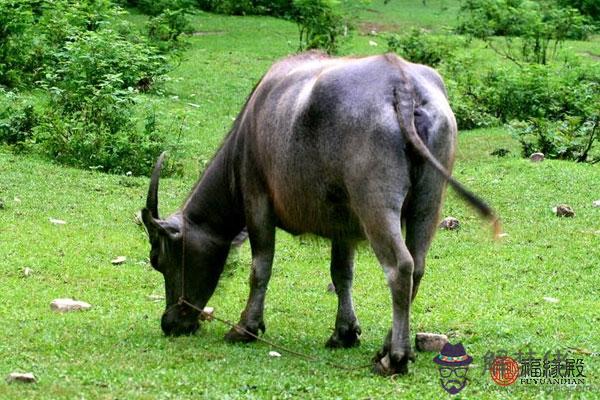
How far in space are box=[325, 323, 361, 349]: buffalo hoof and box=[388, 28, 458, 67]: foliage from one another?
13.2 metres

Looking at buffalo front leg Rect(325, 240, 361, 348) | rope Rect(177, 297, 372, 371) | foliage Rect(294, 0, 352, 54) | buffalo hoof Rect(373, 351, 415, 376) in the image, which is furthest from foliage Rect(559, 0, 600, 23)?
buffalo hoof Rect(373, 351, 415, 376)

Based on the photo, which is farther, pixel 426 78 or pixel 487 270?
pixel 487 270

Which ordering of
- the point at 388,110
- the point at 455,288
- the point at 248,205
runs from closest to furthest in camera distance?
the point at 388,110 < the point at 248,205 < the point at 455,288

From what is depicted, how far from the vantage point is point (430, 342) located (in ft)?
21.7

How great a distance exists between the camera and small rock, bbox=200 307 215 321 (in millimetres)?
7195

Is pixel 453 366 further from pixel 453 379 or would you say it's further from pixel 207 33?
→ pixel 207 33

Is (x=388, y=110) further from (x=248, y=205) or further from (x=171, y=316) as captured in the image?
(x=171, y=316)

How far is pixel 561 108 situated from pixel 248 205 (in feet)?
30.9

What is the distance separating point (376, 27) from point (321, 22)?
6397mm

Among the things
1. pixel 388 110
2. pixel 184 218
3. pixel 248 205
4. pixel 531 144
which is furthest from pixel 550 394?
pixel 531 144

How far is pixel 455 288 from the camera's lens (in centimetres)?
847

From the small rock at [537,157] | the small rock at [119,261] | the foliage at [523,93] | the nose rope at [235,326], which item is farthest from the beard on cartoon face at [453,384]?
the foliage at [523,93]

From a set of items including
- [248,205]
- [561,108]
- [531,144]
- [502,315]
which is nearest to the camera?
[248,205]

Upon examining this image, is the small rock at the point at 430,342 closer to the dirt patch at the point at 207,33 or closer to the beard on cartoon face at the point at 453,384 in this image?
the beard on cartoon face at the point at 453,384
